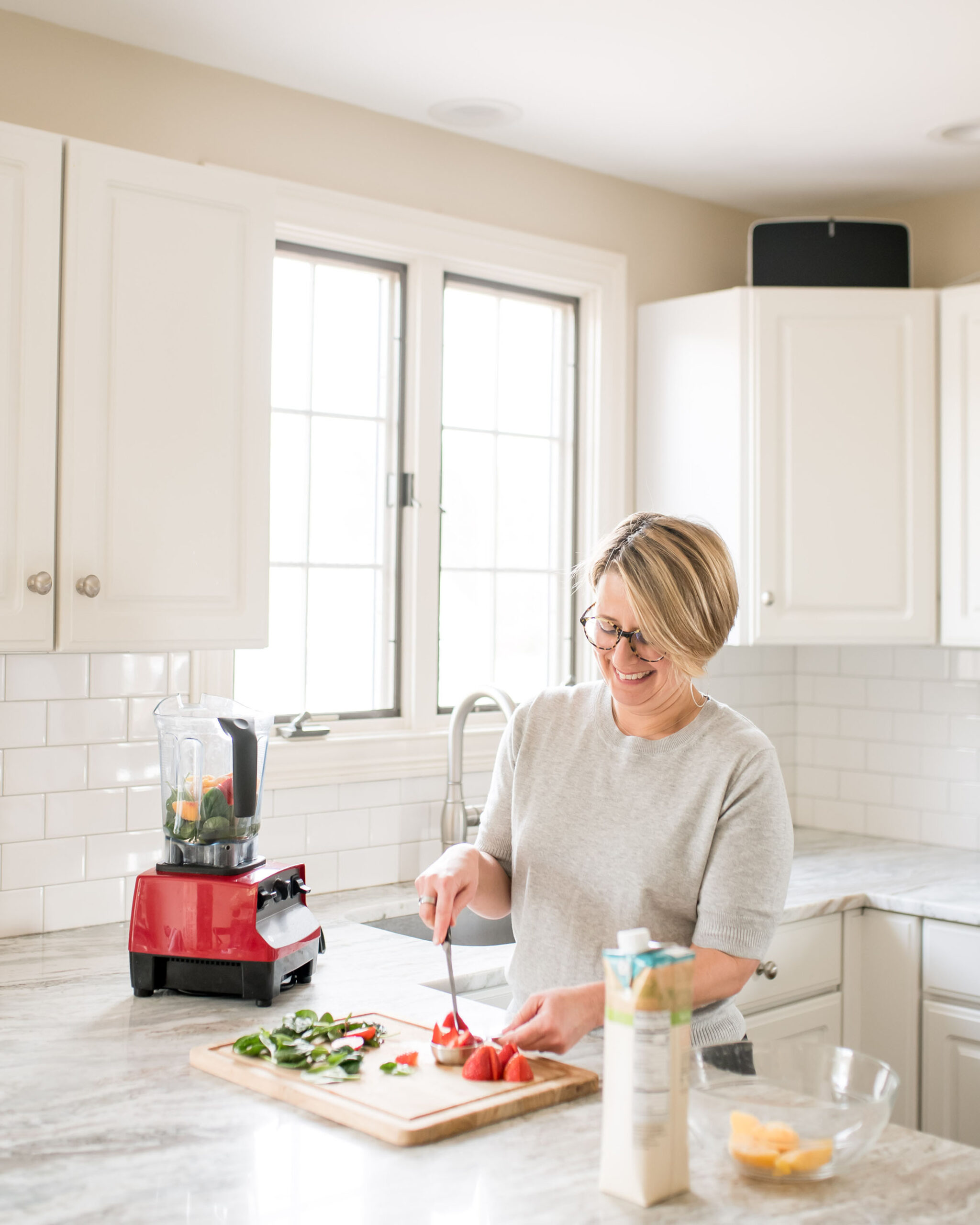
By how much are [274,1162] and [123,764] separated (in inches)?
51.9

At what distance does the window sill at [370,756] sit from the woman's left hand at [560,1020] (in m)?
1.27

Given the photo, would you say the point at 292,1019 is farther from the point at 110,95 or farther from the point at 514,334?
the point at 514,334

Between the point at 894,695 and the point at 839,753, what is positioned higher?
the point at 894,695

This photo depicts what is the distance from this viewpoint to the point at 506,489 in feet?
10.4

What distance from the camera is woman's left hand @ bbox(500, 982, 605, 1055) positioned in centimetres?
144

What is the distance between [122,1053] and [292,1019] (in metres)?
0.22

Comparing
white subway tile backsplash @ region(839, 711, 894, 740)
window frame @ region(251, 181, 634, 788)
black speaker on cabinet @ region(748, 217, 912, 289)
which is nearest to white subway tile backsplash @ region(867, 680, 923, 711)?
A: white subway tile backsplash @ region(839, 711, 894, 740)

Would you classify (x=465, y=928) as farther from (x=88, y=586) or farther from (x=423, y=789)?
(x=88, y=586)

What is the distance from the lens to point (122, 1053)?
63.7 inches

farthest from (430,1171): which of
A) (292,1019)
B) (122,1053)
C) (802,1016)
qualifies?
(802,1016)

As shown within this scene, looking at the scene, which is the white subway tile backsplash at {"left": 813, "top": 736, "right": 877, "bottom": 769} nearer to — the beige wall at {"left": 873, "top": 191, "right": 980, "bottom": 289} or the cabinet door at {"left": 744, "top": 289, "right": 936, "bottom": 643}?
the cabinet door at {"left": 744, "top": 289, "right": 936, "bottom": 643}

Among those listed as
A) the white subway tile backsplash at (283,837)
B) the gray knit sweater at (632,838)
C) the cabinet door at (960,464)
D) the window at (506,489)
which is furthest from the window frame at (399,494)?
the cabinet door at (960,464)

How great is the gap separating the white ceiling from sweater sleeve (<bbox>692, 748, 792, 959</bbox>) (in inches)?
58.4

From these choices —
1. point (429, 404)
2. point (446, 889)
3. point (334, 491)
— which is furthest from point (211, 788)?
point (429, 404)
